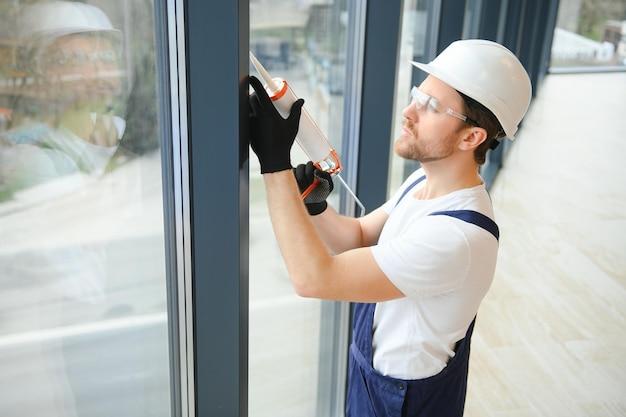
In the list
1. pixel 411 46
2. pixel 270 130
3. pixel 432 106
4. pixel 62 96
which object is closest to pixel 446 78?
pixel 432 106

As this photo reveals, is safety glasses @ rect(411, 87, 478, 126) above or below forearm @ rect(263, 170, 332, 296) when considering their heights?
above

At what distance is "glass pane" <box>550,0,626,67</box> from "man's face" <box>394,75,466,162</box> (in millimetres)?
11900

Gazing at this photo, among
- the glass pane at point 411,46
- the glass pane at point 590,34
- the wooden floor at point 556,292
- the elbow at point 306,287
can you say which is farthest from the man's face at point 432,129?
the glass pane at point 590,34

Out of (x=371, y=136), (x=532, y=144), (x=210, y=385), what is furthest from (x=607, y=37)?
(x=210, y=385)

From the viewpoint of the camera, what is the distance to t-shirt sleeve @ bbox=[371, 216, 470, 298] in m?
1.57

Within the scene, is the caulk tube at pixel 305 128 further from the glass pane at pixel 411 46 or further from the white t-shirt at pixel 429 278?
the glass pane at pixel 411 46

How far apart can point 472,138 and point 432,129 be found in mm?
98

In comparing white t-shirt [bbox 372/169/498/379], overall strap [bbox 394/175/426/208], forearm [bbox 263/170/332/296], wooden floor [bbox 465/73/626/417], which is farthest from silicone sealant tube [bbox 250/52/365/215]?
wooden floor [bbox 465/73/626/417]

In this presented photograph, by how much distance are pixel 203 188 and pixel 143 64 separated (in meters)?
0.27

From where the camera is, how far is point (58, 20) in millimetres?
Answer: 1156

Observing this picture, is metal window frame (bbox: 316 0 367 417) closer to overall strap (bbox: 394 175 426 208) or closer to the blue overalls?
overall strap (bbox: 394 175 426 208)

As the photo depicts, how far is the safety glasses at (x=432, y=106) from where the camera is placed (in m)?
1.69

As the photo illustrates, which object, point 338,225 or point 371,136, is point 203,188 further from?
point 371,136

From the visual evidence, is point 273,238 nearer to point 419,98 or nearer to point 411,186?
point 411,186
